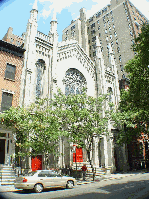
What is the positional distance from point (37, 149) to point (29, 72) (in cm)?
952

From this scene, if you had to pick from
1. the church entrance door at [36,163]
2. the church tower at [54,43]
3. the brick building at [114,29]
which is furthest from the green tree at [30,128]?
the brick building at [114,29]

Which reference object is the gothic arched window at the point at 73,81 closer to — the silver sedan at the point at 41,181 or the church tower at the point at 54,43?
the church tower at the point at 54,43

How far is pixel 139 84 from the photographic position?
14.2m

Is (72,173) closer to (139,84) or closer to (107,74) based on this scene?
(139,84)

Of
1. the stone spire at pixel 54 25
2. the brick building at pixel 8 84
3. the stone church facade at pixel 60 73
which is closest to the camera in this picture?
the brick building at pixel 8 84

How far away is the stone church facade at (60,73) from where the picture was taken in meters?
21.8

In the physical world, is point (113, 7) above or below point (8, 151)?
above

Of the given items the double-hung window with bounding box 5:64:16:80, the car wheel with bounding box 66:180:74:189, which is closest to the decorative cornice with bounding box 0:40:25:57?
the double-hung window with bounding box 5:64:16:80

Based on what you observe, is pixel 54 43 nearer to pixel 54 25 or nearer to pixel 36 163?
pixel 54 25

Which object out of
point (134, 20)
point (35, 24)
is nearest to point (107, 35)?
point (134, 20)

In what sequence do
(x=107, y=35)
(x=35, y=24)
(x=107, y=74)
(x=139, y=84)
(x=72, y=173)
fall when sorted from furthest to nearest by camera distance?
1. (x=107, y=35)
2. (x=107, y=74)
3. (x=35, y=24)
4. (x=72, y=173)
5. (x=139, y=84)

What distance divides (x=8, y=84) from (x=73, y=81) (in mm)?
11048

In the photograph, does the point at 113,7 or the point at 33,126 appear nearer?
the point at 33,126

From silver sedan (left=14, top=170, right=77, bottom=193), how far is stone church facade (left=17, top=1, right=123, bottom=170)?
22.0 ft
